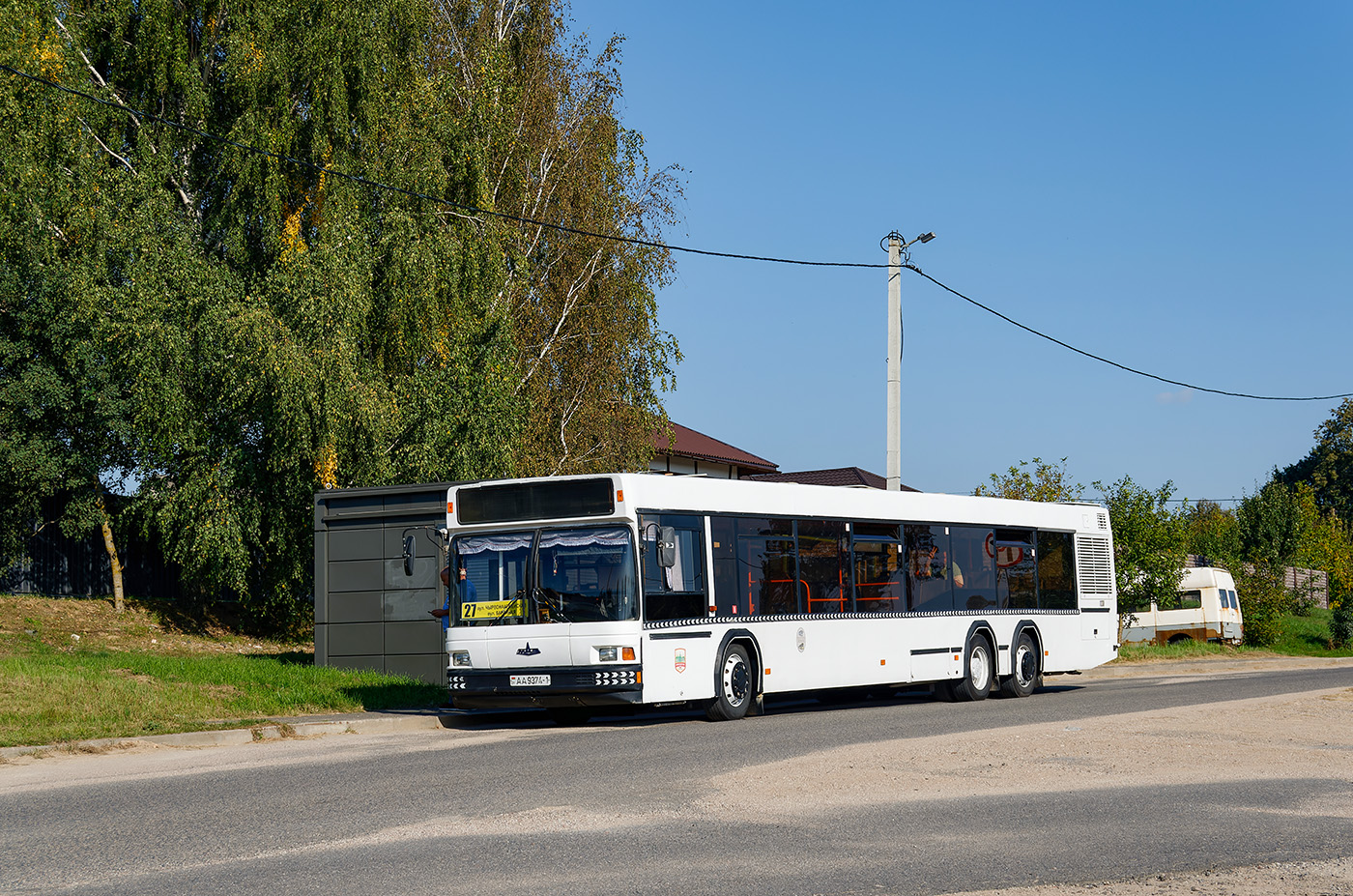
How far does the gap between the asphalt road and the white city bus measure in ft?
7.98

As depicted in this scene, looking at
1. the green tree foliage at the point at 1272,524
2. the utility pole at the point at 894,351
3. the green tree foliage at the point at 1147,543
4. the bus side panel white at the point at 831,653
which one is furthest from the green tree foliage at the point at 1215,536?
the bus side panel white at the point at 831,653

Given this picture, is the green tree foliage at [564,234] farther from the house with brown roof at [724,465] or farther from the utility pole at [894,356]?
the house with brown roof at [724,465]

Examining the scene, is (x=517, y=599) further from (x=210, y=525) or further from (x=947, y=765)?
(x=210, y=525)

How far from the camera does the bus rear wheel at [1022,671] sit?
822 inches

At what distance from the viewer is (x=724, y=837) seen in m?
7.97

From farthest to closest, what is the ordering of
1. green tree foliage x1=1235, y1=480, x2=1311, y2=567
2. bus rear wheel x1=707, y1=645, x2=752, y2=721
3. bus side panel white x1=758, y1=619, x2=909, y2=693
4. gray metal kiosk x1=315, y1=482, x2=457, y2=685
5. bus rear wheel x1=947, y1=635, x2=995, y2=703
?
green tree foliage x1=1235, y1=480, x2=1311, y2=567
bus rear wheel x1=947, y1=635, x2=995, y2=703
gray metal kiosk x1=315, y1=482, x2=457, y2=685
bus side panel white x1=758, y1=619, x2=909, y2=693
bus rear wheel x1=707, y1=645, x2=752, y2=721

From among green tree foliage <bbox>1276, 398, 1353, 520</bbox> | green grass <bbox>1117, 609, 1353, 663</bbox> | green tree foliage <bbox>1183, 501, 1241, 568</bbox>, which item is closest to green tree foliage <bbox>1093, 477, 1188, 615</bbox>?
green grass <bbox>1117, 609, 1353, 663</bbox>

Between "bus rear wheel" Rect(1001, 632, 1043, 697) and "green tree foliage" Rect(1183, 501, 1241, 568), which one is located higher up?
"green tree foliage" Rect(1183, 501, 1241, 568)

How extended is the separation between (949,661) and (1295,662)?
19951mm

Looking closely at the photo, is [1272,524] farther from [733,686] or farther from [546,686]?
[546,686]

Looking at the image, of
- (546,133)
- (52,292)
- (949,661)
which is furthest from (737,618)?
(546,133)

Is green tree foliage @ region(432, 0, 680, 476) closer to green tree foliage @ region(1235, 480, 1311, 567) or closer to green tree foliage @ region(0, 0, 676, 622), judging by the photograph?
green tree foliage @ region(0, 0, 676, 622)

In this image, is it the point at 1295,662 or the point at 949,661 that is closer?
the point at 949,661

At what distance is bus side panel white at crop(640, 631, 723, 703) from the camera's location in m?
15.0
